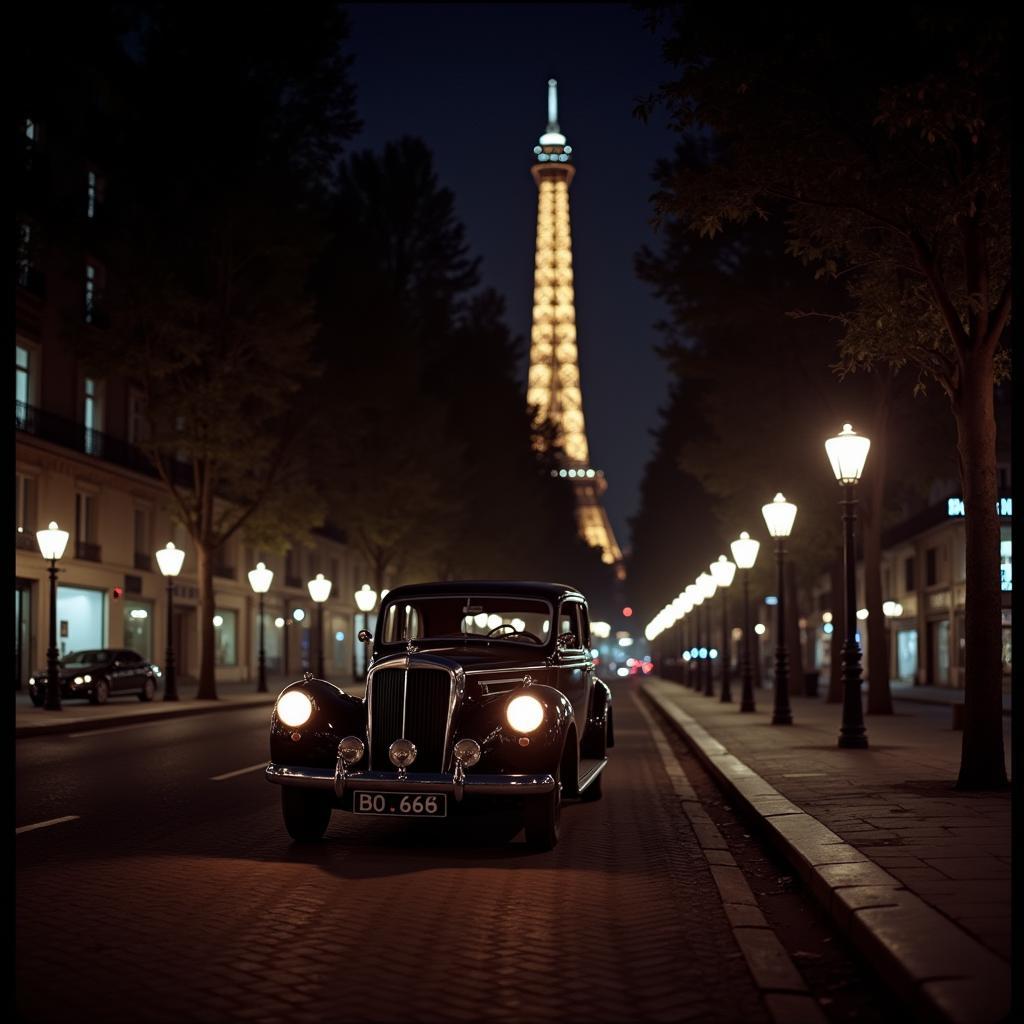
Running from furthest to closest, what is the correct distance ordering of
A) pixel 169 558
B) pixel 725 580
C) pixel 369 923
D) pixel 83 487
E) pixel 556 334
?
1. pixel 556 334
2. pixel 83 487
3. pixel 725 580
4. pixel 169 558
5. pixel 369 923

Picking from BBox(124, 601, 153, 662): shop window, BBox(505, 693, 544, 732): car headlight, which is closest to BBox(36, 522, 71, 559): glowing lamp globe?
BBox(124, 601, 153, 662): shop window

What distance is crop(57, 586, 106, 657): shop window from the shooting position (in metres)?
40.1

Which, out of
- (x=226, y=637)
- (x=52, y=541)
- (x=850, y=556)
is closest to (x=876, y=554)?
(x=850, y=556)

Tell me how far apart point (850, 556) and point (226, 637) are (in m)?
40.2

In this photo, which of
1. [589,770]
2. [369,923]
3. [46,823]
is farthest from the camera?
[589,770]

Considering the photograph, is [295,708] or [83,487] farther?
[83,487]

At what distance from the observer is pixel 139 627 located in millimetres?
46375

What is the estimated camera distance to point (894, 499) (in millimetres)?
31312

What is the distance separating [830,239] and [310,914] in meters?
8.79

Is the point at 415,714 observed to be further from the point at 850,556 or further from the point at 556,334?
the point at 556,334

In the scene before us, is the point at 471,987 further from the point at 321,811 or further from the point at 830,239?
the point at 830,239

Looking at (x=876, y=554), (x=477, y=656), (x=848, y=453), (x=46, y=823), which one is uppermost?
(x=848, y=453)

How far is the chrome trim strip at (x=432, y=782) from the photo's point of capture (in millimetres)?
9023

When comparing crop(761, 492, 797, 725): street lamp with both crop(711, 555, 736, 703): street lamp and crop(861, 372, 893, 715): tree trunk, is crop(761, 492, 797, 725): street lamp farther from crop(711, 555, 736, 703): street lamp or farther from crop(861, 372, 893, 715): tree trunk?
crop(711, 555, 736, 703): street lamp
